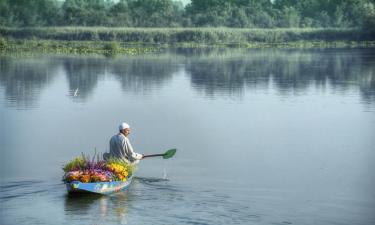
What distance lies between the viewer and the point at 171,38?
3615 inches

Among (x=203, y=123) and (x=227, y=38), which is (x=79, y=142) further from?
(x=227, y=38)

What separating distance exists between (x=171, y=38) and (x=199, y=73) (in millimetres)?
43258

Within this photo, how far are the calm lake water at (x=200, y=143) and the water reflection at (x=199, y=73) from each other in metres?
0.17

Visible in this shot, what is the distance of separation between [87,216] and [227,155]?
7419 millimetres

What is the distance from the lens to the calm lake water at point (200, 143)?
15.7 metres

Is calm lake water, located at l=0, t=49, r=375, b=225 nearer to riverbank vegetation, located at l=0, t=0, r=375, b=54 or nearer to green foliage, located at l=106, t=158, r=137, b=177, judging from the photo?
green foliage, located at l=106, t=158, r=137, b=177

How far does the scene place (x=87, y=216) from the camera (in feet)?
49.5

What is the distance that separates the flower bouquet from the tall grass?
70.8m

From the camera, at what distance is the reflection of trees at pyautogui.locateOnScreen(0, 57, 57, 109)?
3490 cm

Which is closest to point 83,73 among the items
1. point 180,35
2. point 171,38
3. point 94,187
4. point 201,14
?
point 94,187

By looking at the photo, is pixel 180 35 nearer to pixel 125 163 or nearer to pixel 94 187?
pixel 125 163

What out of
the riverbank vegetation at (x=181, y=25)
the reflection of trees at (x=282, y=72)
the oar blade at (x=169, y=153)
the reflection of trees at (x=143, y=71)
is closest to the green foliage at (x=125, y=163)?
the oar blade at (x=169, y=153)

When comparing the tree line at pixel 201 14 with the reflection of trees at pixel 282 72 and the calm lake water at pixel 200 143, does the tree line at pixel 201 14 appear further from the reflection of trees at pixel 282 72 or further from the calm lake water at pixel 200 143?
the calm lake water at pixel 200 143

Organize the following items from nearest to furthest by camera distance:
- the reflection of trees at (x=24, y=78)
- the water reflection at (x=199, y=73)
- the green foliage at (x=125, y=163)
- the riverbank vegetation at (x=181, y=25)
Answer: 1. the green foliage at (x=125, y=163)
2. the reflection of trees at (x=24, y=78)
3. the water reflection at (x=199, y=73)
4. the riverbank vegetation at (x=181, y=25)
